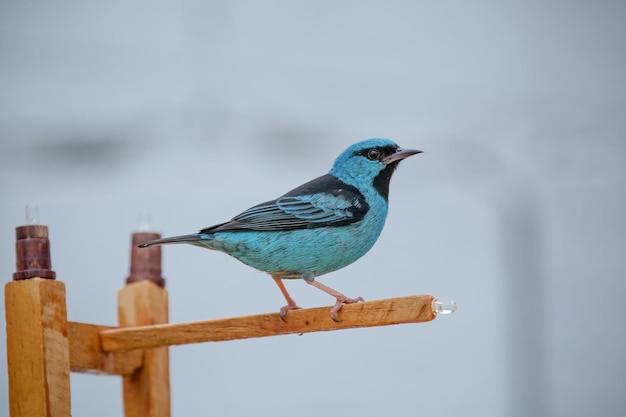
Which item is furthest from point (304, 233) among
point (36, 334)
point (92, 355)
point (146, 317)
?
point (36, 334)

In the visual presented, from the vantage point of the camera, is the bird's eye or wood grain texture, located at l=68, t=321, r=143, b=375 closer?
wood grain texture, located at l=68, t=321, r=143, b=375

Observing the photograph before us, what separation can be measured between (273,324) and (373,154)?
1.15 m

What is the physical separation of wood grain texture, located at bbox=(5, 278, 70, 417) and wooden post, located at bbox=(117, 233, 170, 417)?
0.70m

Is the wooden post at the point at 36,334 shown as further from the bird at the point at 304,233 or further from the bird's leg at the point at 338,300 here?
the bird's leg at the point at 338,300

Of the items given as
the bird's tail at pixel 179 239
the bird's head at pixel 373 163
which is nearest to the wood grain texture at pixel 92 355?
the bird's tail at pixel 179 239

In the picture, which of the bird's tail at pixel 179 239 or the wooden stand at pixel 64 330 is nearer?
the wooden stand at pixel 64 330

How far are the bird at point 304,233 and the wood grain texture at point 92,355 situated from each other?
1.75ft

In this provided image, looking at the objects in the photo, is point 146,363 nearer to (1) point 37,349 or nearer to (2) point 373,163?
(1) point 37,349

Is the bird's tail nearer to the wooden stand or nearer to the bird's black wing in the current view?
the bird's black wing

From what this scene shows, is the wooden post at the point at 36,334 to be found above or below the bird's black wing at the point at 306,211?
below

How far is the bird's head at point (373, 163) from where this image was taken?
14.5 ft

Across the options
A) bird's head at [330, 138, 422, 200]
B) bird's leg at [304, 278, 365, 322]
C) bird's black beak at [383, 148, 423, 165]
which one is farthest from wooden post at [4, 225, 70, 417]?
bird's black beak at [383, 148, 423, 165]

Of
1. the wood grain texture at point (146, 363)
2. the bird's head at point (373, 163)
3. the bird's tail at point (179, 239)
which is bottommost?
the wood grain texture at point (146, 363)

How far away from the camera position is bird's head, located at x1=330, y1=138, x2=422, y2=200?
4.41m
